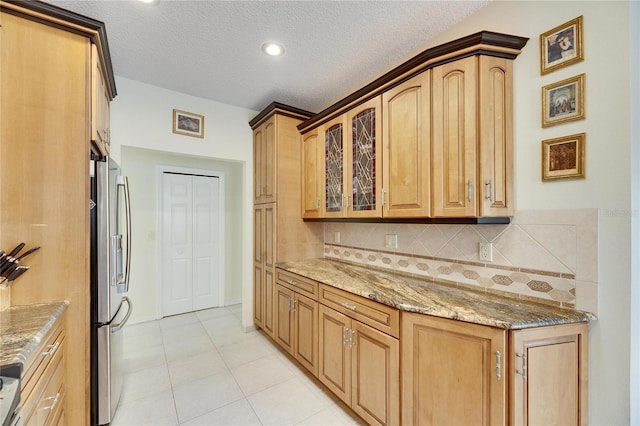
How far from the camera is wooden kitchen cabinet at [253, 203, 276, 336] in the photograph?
277cm

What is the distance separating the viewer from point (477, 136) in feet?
4.75

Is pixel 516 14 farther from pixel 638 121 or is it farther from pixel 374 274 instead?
pixel 374 274

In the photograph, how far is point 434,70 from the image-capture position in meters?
1.59

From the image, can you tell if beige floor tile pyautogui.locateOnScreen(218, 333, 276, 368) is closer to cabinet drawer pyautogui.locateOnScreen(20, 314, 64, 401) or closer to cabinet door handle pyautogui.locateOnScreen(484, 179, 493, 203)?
cabinet drawer pyautogui.locateOnScreen(20, 314, 64, 401)

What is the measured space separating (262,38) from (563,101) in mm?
1918

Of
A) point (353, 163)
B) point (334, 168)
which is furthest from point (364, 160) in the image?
point (334, 168)

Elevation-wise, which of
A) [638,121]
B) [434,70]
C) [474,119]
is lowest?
[638,121]

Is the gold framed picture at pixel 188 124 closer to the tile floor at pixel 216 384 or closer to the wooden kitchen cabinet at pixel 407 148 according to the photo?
the wooden kitchen cabinet at pixel 407 148

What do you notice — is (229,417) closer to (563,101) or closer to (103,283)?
(103,283)

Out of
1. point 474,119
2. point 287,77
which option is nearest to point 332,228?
point 287,77

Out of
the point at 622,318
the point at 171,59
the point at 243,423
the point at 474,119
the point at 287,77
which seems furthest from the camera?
the point at 287,77

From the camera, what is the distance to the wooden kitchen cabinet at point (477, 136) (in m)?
1.44

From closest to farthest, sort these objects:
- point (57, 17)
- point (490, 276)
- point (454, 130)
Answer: point (57, 17)
point (454, 130)
point (490, 276)

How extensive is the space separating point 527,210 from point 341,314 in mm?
1333
